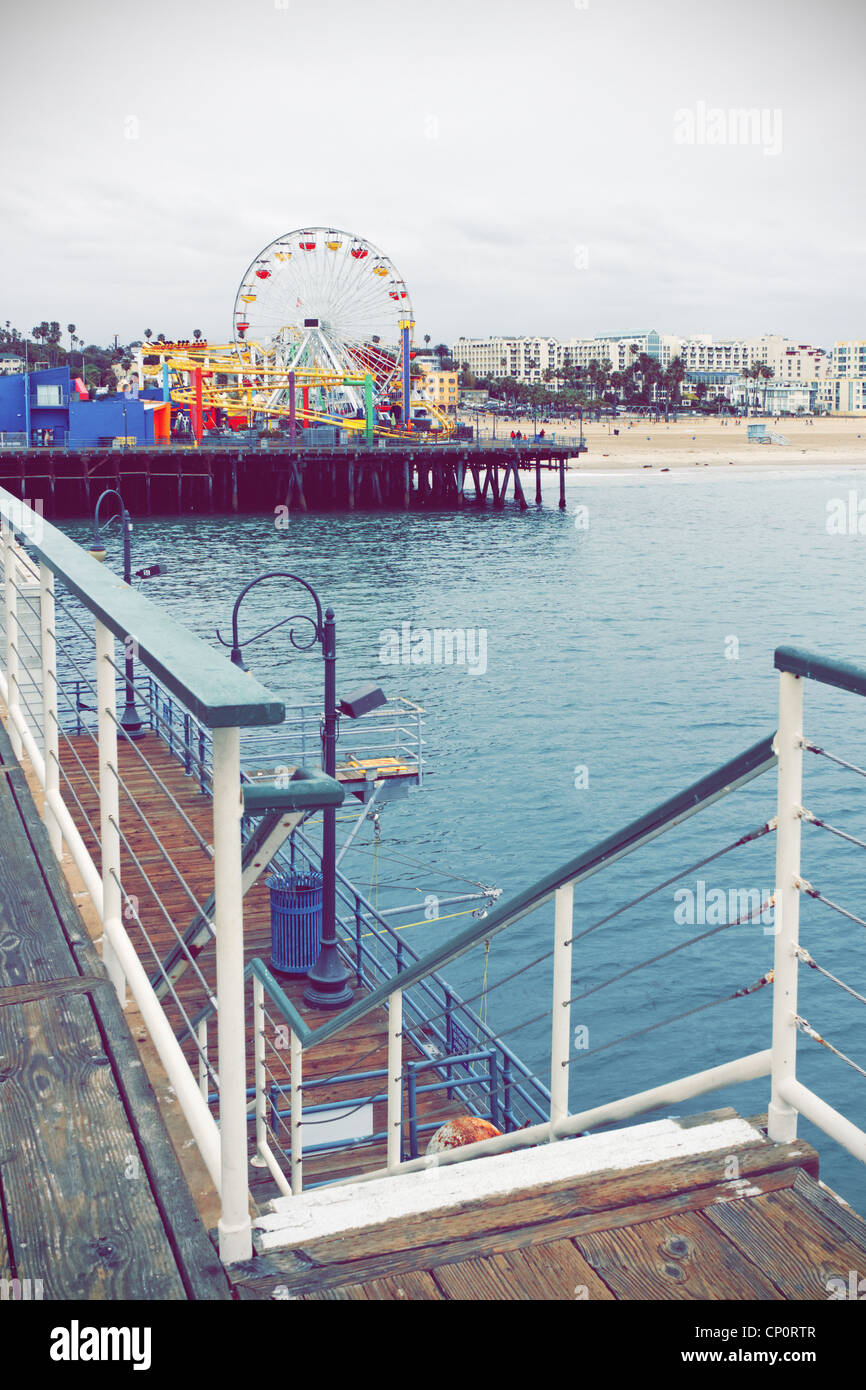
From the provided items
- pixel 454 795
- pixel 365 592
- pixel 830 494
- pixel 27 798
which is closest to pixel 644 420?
pixel 830 494

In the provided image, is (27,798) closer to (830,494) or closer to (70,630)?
(70,630)

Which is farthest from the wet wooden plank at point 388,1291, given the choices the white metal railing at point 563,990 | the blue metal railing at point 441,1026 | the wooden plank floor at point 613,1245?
the blue metal railing at point 441,1026

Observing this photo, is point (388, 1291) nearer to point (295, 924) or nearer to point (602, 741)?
point (295, 924)

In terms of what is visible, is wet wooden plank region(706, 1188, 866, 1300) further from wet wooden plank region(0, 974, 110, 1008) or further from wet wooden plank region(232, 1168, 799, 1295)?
wet wooden plank region(0, 974, 110, 1008)

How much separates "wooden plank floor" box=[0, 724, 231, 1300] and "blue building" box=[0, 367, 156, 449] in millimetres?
72189

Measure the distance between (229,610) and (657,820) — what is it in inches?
1606

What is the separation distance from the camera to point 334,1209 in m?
2.65

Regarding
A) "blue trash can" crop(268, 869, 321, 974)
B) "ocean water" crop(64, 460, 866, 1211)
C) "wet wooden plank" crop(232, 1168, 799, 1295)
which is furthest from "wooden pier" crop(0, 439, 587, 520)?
"wet wooden plank" crop(232, 1168, 799, 1295)

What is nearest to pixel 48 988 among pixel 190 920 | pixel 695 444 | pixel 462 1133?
pixel 462 1133

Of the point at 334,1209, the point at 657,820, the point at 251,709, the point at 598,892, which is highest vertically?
the point at 251,709

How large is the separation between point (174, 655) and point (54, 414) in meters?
76.6

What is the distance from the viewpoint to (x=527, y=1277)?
2412 mm

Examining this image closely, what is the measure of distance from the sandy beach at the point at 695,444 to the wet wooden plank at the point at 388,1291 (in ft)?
397
